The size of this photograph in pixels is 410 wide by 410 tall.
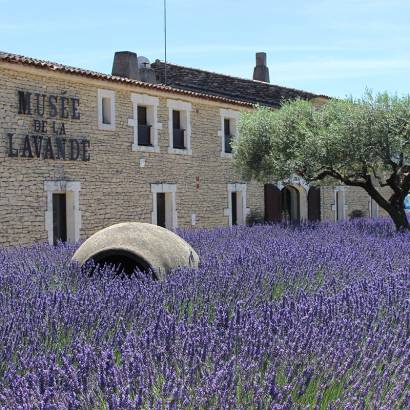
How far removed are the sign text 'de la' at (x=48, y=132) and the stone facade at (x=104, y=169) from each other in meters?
0.08

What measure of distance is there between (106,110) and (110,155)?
118 centimetres

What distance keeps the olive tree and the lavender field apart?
10.8m

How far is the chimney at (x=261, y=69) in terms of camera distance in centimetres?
3291

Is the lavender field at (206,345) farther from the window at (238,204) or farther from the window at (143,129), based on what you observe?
the window at (238,204)

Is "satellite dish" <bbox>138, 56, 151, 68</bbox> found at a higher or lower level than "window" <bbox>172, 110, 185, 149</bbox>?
higher

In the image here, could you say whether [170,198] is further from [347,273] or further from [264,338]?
[264,338]

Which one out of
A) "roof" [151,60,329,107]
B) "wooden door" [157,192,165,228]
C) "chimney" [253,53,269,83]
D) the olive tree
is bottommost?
"wooden door" [157,192,165,228]

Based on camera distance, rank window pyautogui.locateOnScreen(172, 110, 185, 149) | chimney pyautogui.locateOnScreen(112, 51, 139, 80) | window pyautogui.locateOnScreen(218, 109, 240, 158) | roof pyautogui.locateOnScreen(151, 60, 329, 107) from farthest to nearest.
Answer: roof pyautogui.locateOnScreen(151, 60, 329, 107) → chimney pyautogui.locateOnScreen(112, 51, 139, 80) → window pyautogui.locateOnScreen(218, 109, 240, 158) → window pyautogui.locateOnScreen(172, 110, 185, 149)

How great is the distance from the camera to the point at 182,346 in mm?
3945

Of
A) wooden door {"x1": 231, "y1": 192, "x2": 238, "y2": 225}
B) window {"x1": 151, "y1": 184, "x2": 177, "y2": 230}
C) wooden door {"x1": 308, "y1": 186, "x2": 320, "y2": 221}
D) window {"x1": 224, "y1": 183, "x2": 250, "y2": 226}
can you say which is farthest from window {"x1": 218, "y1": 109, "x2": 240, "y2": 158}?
wooden door {"x1": 308, "y1": 186, "x2": 320, "y2": 221}

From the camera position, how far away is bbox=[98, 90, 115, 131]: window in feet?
57.2

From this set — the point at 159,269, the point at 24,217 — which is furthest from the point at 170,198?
the point at 159,269

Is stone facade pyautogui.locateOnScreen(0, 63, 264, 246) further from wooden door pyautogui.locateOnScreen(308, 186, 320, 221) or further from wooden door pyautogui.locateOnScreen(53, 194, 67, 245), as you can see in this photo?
wooden door pyautogui.locateOnScreen(308, 186, 320, 221)

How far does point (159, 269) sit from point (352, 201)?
77.2 feet
